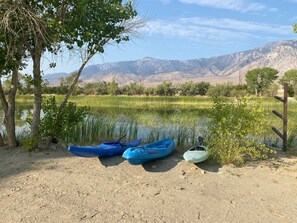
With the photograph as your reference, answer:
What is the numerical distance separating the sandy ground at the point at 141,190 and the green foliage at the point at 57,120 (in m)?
0.71

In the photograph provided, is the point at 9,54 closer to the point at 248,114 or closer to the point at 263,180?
the point at 248,114

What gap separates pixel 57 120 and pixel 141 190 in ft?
11.4

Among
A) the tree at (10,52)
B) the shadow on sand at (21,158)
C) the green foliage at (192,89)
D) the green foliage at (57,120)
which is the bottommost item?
the green foliage at (192,89)

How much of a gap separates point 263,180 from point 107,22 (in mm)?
5005

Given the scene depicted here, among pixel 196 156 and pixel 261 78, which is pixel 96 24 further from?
pixel 261 78

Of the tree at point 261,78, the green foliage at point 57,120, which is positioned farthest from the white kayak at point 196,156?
the tree at point 261,78

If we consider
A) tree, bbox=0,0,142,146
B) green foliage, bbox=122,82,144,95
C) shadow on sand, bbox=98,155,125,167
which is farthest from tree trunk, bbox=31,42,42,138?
green foliage, bbox=122,82,144,95

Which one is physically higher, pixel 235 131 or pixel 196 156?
pixel 235 131

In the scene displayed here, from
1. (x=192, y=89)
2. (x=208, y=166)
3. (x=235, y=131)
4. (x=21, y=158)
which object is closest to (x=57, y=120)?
(x=21, y=158)

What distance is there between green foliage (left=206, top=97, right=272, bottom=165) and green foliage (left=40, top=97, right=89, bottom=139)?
3.25m

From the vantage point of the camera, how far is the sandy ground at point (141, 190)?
452 cm

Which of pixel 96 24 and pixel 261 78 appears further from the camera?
pixel 261 78

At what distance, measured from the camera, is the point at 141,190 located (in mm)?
→ 5430

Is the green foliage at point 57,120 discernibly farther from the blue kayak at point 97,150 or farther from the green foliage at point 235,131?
the green foliage at point 235,131
